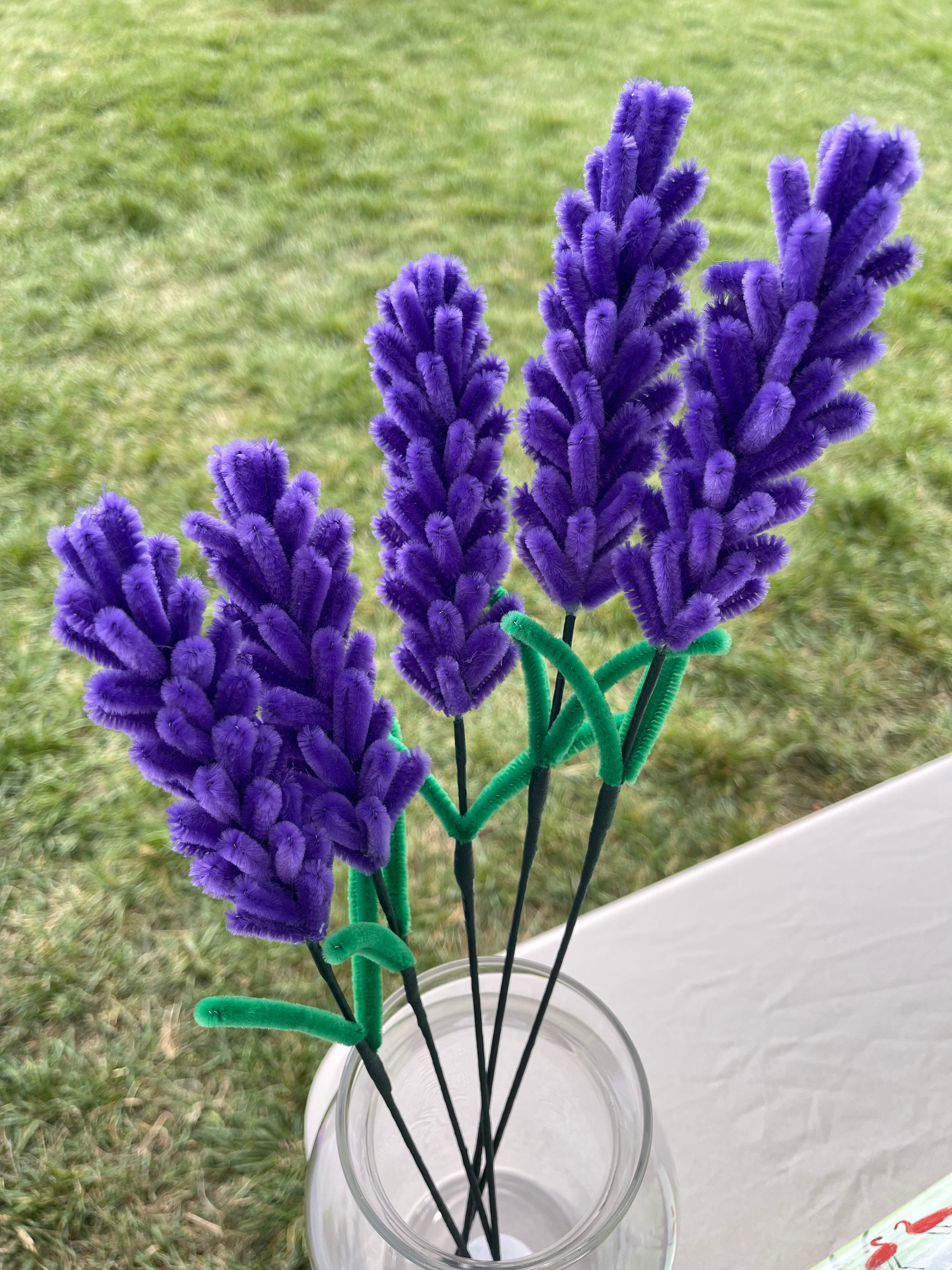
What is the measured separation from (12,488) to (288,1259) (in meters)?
1.03

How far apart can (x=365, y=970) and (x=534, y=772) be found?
3.3 inches

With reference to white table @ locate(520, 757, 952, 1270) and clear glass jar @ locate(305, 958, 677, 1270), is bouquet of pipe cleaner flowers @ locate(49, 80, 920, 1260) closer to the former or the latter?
clear glass jar @ locate(305, 958, 677, 1270)

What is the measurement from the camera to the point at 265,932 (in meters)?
0.23

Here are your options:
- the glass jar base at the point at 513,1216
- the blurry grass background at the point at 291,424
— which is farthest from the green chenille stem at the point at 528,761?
the blurry grass background at the point at 291,424

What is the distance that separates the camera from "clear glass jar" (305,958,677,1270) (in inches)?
13.0

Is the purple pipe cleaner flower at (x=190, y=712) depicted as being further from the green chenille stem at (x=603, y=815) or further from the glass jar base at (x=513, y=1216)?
the glass jar base at (x=513, y=1216)

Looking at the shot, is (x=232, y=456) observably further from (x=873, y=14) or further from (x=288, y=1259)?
(x=873, y=14)

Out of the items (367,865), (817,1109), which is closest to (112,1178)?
(817,1109)

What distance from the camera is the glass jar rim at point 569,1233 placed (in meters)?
0.30

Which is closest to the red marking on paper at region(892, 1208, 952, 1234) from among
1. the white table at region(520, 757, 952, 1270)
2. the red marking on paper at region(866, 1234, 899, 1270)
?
the red marking on paper at region(866, 1234, 899, 1270)

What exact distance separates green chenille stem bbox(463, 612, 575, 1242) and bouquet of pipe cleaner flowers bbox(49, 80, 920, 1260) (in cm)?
2

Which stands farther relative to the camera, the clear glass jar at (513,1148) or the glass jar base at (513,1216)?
the glass jar base at (513,1216)

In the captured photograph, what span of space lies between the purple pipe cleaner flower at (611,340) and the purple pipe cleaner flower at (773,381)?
0.01 metres

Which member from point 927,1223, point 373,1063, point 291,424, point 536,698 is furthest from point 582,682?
point 291,424
